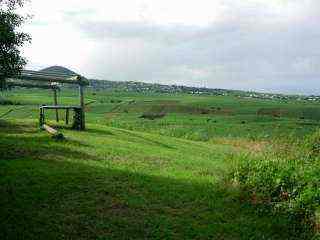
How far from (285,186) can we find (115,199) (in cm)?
463

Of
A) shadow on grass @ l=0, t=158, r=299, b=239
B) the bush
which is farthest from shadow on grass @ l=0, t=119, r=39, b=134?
the bush

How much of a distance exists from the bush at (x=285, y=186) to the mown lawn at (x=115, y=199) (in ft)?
1.26

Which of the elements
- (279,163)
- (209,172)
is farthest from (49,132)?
(279,163)

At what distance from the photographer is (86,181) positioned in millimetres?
15672

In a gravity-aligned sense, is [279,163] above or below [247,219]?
above

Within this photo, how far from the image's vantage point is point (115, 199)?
1439 cm

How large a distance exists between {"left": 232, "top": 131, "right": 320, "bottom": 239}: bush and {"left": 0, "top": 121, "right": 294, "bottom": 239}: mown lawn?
0.38 metres

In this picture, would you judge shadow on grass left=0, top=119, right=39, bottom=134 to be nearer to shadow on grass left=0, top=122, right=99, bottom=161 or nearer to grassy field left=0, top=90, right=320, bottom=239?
shadow on grass left=0, top=122, right=99, bottom=161

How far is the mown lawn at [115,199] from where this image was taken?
12.4 meters

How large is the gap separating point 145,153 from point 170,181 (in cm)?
545

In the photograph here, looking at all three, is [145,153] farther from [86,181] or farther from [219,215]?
[219,215]

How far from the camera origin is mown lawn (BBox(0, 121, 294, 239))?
40.7 feet

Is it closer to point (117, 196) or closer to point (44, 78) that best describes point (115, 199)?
point (117, 196)

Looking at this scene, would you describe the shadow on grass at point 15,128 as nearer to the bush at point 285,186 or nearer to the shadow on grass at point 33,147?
the shadow on grass at point 33,147
